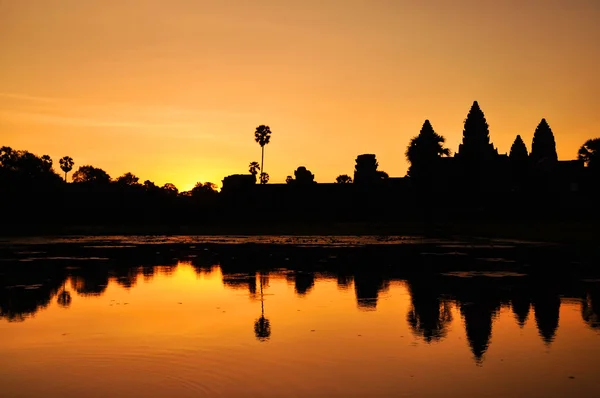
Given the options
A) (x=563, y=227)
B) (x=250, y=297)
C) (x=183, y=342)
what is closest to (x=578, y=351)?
(x=183, y=342)

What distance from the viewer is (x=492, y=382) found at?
10016mm

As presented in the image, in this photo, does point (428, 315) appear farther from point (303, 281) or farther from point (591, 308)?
point (303, 281)

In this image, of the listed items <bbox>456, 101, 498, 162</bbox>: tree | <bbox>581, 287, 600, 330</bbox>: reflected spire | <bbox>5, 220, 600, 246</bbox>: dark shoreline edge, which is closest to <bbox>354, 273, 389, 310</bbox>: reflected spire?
<bbox>581, 287, 600, 330</bbox>: reflected spire

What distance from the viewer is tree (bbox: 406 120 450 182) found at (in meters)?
96.5

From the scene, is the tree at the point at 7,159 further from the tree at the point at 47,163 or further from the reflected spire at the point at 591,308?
the reflected spire at the point at 591,308

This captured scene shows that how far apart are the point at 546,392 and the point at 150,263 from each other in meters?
25.3

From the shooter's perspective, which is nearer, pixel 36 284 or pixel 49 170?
pixel 36 284

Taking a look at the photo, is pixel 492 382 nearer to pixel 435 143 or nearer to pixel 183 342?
pixel 183 342

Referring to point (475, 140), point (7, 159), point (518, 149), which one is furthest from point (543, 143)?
point (7, 159)

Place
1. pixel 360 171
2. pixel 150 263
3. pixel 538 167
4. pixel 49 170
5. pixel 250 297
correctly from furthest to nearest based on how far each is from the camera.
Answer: pixel 49 170, pixel 360 171, pixel 538 167, pixel 150 263, pixel 250 297

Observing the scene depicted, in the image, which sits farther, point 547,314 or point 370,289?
point 370,289

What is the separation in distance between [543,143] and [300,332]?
10958cm

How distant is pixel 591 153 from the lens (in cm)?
9662

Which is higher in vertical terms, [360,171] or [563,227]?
[360,171]
